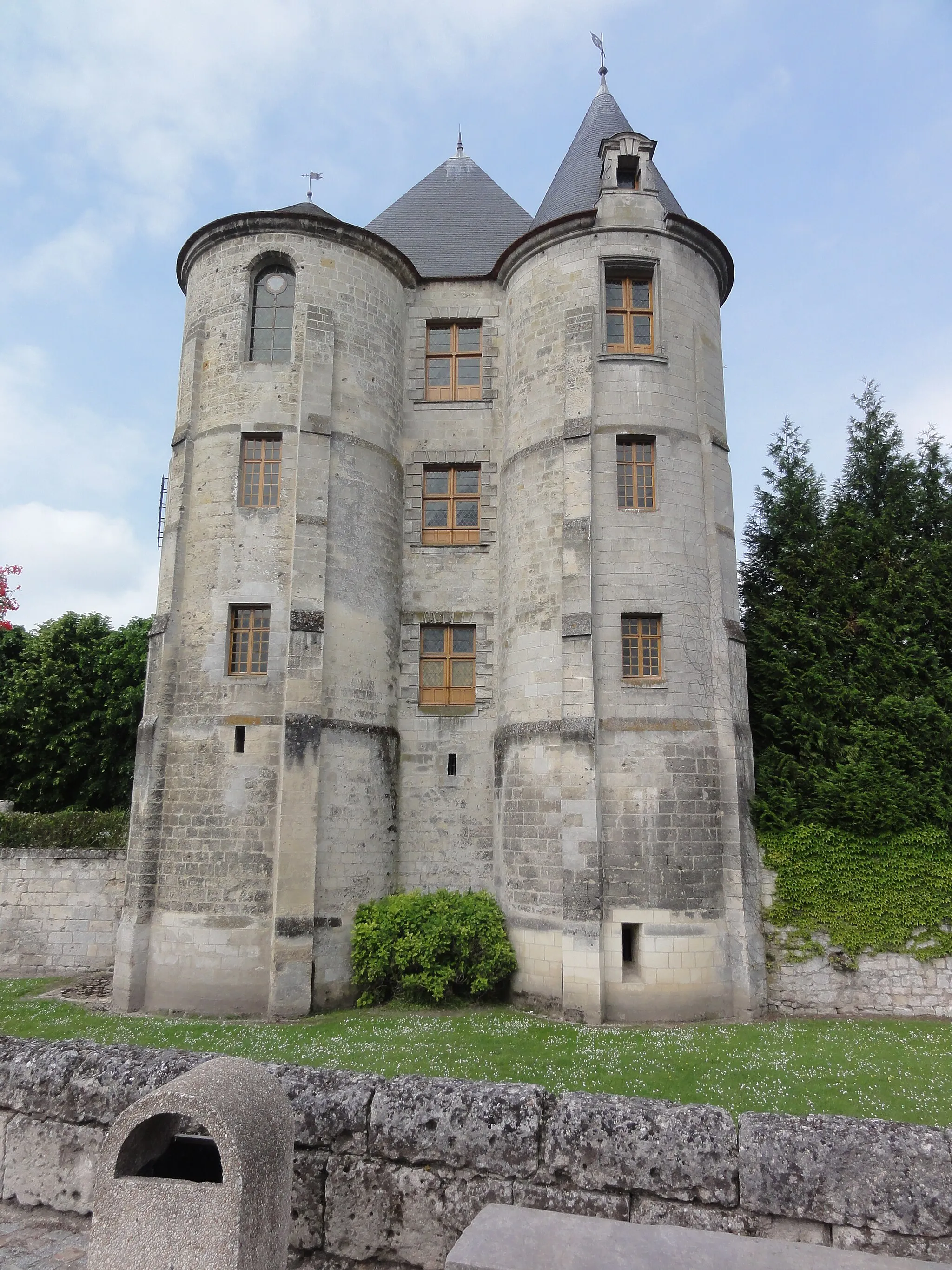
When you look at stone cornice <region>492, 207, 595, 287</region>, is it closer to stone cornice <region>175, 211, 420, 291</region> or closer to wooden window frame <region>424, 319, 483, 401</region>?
wooden window frame <region>424, 319, 483, 401</region>

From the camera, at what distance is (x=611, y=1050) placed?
11.0 meters

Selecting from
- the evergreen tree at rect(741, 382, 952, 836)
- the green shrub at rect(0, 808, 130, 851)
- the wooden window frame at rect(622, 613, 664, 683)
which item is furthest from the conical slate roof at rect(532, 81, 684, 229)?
the green shrub at rect(0, 808, 130, 851)

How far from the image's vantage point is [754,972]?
13258mm

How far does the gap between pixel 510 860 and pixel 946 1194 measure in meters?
11.1

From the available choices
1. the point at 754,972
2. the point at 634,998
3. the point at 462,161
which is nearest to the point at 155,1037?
the point at 634,998

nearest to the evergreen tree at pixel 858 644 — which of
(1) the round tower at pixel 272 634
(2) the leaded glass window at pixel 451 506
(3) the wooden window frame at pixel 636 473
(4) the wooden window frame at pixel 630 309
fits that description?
(3) the wooden window frame at pixel 636 473

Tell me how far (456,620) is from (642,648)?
3.93m

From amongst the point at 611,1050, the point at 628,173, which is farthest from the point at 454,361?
the point at 611,1050

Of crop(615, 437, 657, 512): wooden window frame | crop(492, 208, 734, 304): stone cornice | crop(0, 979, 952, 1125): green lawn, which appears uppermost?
crop(492, 208, 734, 304): stone cornice

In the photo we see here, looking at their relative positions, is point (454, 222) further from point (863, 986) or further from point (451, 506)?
point (863, 986)

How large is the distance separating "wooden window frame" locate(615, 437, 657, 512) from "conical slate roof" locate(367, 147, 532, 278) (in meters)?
5.57

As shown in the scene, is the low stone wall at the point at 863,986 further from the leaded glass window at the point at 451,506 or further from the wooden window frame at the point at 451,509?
the leaded glass window at the point at 451,506

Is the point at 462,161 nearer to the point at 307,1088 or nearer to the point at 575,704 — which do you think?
Answer: the point at 575,704

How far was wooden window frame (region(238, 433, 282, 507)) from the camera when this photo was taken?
1545cm
